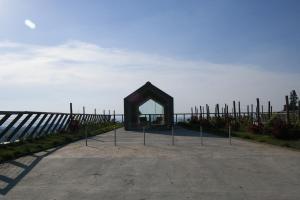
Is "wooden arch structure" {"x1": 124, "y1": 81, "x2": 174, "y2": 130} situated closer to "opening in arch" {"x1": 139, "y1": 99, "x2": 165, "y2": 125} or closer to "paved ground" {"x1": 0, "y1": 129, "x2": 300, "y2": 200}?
"opening in arch" {"x1": 139, "y1": 99, "x2": 165, "y2": 125}

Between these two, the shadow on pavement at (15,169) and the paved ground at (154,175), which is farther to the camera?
the shadow on pavement at (15,169)

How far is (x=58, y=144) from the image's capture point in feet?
72.6

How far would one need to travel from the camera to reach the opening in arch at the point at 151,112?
153ft

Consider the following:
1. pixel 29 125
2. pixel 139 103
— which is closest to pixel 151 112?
pixel 139 103

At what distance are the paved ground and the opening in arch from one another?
28.8 meters

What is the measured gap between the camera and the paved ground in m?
9.97

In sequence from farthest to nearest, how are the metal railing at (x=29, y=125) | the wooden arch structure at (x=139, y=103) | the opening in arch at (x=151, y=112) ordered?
the opening in arch at (x=151, y=112)
the wooden arch structure at (x=139, y=103)
the metal railing at (x=29, y=125)

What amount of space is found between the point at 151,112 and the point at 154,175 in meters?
35.3

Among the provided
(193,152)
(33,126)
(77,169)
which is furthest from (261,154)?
(33,126)

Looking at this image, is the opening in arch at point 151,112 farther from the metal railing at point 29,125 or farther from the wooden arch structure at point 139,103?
the metal railing at point 29,125

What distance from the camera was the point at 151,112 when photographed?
47.5m

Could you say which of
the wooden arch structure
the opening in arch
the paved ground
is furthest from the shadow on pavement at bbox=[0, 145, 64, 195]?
the opening in arch

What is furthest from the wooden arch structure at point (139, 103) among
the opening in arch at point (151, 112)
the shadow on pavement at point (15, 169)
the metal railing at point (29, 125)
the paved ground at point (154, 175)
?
the shadow on pavement at point (15, 169)

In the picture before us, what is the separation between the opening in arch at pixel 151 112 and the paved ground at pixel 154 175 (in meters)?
28.8
